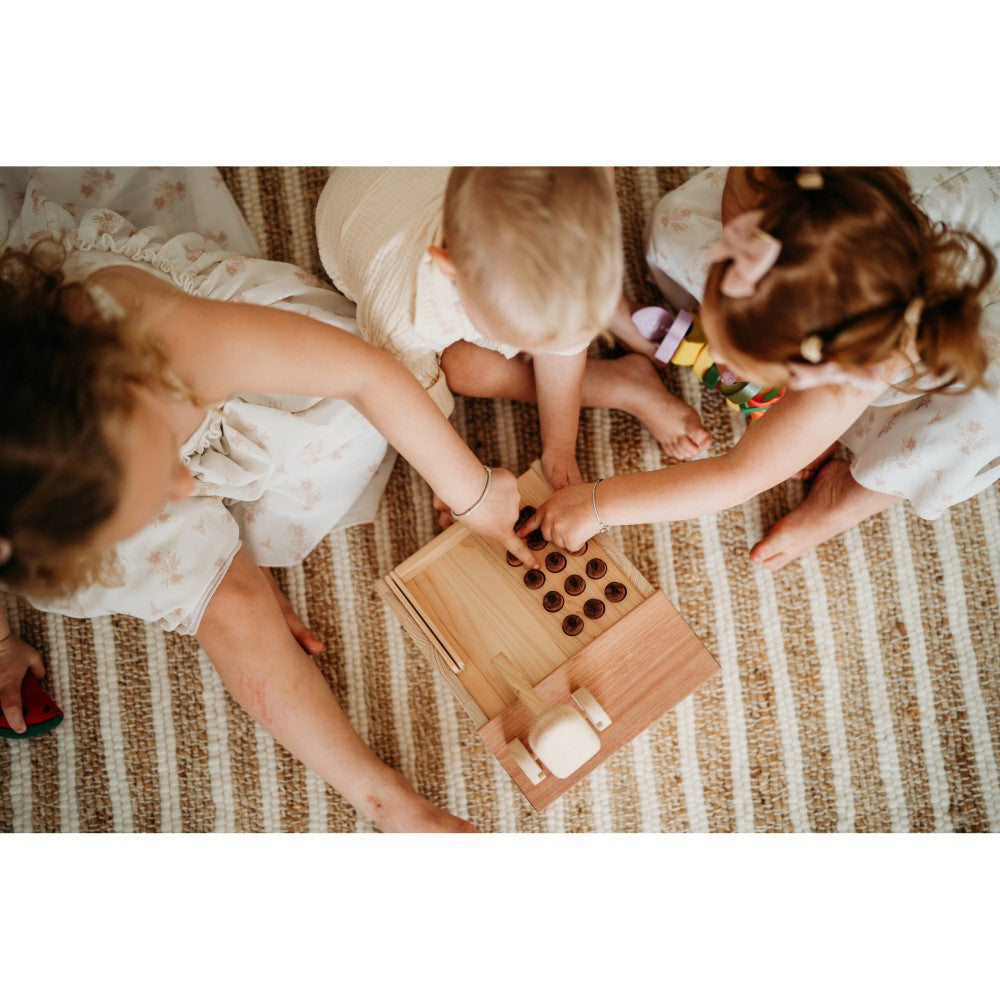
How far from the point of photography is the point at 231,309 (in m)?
0.63

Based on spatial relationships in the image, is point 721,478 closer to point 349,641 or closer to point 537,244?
point 537,244

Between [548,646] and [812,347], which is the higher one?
[812,347]

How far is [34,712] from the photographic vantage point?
85 cm

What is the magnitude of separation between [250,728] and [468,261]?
60cm

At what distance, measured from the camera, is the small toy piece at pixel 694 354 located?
807 millimetres

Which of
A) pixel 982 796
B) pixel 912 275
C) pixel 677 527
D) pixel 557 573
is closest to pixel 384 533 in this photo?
pixel 557 573

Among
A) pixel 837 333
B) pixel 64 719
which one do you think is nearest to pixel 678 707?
pixel 837 333

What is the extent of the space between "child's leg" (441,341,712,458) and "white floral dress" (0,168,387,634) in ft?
0.41

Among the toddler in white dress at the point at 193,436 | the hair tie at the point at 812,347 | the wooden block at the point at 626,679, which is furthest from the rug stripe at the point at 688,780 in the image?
the hair tie at the point at 812,347

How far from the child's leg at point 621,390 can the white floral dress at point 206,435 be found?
0.41 feet

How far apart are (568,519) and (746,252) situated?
329 mm

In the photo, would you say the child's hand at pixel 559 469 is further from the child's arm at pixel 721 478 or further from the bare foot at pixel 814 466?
the bare foot at pixel 814 466

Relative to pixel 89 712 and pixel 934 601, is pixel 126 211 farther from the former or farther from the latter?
pixel 934 601

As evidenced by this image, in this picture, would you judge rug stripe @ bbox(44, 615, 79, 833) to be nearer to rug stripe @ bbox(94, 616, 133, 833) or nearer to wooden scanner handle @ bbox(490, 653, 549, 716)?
rug stripe @ bbox(94, 616, 133, 833)
